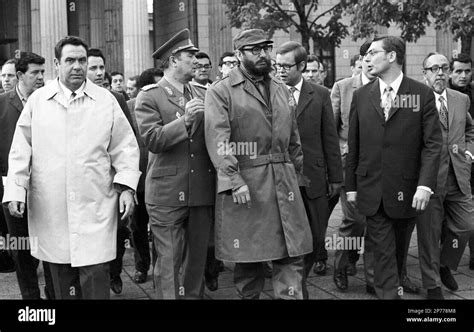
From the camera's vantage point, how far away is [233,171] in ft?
18.5

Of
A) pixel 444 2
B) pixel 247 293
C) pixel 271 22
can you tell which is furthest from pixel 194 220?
pixel 271 22

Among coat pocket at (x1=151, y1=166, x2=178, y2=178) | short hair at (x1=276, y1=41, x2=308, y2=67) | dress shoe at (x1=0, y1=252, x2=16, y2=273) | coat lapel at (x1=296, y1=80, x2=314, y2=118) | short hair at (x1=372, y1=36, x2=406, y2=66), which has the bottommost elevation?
dress shoe at (x1=0, y1=252, x2=16, y2=273)

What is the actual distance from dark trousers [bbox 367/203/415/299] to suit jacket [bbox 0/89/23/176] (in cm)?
357

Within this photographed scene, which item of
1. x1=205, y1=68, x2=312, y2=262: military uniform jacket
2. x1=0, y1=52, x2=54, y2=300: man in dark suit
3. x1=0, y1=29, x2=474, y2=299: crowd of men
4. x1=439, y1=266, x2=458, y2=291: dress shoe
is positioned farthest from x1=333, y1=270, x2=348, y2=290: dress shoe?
x1=0, y1=52, x2=54, y2=300: man in dark suit

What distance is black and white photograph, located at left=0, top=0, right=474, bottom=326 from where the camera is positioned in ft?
18.4

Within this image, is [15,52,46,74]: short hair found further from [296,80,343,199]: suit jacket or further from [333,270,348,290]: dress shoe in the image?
[333,270,348,290]: dress shoe

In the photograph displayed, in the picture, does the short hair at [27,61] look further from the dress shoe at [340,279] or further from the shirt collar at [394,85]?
the dress shoe at [340,279]

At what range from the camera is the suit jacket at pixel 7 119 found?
24.0 feet

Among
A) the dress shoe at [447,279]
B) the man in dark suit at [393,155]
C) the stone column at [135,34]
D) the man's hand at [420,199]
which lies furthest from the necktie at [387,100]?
the stone column at [135,34]

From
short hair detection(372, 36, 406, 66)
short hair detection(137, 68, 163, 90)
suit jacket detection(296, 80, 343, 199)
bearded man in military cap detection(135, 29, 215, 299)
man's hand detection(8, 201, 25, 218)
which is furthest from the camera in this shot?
short hair detection(137, 68, 163, 90)

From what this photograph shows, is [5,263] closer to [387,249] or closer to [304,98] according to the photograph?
[304,98]

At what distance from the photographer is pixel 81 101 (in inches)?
224

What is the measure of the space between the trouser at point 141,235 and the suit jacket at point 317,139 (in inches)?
78.5
